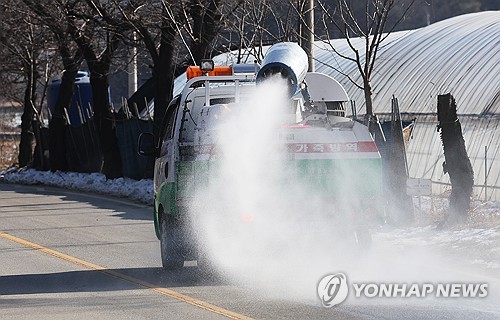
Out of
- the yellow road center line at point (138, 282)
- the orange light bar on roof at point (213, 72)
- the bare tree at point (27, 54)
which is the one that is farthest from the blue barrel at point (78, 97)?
the orange light bar on roof at point (213, 72)

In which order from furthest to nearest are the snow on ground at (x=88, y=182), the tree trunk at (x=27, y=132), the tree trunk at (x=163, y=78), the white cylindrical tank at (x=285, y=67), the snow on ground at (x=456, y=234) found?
the tree trunk at (x=27, y=132)
the tree trunk at (x=163, y=78)
the snow on ground at (x=88, y=182)
the snow on ground at (x=456, y=234)
the white cylindrical tank at (x=285, y=67)

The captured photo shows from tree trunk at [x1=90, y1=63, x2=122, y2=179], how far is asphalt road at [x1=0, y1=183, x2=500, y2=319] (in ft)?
40.8

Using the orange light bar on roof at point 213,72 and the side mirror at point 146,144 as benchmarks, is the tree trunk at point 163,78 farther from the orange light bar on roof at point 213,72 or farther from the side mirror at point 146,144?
the side mirror at point 146,144

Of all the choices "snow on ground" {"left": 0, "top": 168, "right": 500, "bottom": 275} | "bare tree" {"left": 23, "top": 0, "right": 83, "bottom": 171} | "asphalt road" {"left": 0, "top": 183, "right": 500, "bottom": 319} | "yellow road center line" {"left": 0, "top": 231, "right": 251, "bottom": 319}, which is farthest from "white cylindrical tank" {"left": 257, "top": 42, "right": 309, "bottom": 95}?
"bare tree" {"left": 23, "top": 0, "right": 83, "bottom": 171}

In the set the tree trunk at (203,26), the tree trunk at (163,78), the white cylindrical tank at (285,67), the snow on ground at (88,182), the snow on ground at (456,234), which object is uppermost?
the tree trunk at (203,26)

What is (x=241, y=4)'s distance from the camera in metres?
24.0

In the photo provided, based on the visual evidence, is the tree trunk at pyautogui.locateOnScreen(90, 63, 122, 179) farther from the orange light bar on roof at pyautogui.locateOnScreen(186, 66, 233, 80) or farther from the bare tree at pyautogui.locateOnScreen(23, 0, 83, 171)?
the orange light bar on roof at pyautogui.locateOnScreen(186, 66, 233, 80)

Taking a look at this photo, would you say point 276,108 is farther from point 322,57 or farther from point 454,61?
point 322,57

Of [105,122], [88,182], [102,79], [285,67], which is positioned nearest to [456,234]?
[285,67]

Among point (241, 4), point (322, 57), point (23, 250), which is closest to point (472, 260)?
point (23, 250)

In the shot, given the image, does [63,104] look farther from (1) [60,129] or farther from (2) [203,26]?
(2) [203,26]

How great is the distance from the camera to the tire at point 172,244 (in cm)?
1176

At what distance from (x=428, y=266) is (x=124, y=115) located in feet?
69.6

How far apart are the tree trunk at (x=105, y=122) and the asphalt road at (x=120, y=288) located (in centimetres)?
1244
